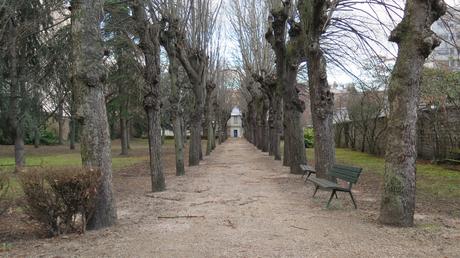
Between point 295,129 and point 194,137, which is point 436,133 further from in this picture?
point 194,137

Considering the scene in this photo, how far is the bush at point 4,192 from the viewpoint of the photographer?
6587 mm

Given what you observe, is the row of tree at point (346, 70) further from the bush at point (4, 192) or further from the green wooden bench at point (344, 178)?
the bush at point (4, 192)

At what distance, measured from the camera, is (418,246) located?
6145 mm

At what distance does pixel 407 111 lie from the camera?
7430 mm

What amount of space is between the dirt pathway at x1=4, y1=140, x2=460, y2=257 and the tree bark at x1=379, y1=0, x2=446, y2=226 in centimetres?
43

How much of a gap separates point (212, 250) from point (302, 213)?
322cm

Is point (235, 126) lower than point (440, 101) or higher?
higher

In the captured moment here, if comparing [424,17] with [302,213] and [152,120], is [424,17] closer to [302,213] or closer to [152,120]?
[302,213]

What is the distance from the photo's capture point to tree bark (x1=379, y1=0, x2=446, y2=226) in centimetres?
739

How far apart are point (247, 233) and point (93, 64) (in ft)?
12.6

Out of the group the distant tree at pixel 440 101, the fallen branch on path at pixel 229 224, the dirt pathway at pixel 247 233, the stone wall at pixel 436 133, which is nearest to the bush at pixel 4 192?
the dirt pathway at pixel 247 233

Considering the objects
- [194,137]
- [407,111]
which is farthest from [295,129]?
[407,111]

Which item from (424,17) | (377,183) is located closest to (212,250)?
(424,17)

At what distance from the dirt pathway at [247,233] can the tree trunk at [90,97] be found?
544mm
